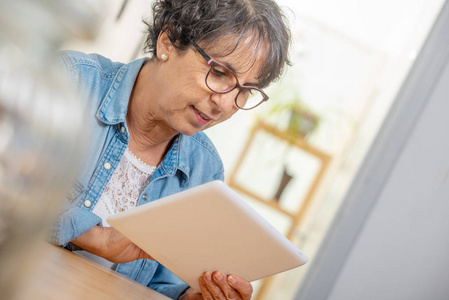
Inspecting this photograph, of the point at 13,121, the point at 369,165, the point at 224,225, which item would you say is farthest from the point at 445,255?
the point at 13,121

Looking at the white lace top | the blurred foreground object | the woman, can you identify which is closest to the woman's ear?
the woman

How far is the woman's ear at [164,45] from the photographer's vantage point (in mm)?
1223

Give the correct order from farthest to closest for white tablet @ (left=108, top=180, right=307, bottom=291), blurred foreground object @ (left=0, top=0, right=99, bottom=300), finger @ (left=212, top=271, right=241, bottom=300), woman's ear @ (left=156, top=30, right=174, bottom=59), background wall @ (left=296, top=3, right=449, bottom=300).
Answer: background wall @ (left=296, top=3, right=449, bottom=300) < woman's ear @ (left=156, top=30, right=174, bottom=59) < finger @ (left=212, top=271, right=241, bottom=300) < white tablet @ (left=108, top=180, right=307, bottom=291) < blurred foreground object @ (left=0, top=0, right=99, bottom=300)

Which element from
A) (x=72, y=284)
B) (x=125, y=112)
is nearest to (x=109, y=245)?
(x=125, y=112)

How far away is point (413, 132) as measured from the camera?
1.97 m

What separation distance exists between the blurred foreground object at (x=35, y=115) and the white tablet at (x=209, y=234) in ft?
1.92

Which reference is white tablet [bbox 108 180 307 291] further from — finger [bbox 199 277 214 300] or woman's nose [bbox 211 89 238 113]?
woman's nose [bbox 211 89 238 113]

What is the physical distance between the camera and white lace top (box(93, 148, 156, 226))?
3.74 ft

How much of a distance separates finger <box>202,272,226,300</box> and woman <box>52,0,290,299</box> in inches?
7.2

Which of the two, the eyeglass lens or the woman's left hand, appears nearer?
the woman's left hand

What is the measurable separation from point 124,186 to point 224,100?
31 cm

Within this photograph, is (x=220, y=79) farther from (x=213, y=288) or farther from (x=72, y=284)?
(x=72, y=284)

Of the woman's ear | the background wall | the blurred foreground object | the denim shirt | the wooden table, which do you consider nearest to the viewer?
the blurred foreground object

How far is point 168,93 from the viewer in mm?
1165
